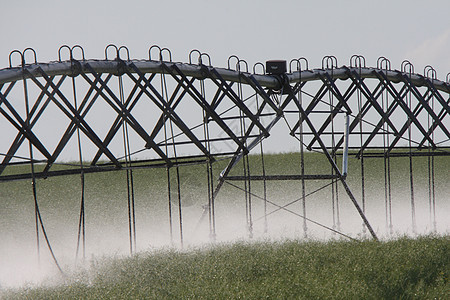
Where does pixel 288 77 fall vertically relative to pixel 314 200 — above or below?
above

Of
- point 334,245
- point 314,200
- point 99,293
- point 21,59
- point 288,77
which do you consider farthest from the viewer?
point 314,200

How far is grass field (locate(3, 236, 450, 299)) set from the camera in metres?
12.6

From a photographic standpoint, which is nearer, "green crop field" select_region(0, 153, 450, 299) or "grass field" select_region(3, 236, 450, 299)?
"grass field" select_region(3, 236, 450, 299)

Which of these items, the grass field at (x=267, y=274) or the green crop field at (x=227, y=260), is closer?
the grass field at (x=267, y=274)

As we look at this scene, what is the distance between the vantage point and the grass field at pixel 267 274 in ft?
41.5

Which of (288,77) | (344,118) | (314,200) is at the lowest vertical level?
(314,200)

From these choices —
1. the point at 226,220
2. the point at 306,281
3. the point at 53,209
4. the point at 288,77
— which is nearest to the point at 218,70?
the point at 288,77

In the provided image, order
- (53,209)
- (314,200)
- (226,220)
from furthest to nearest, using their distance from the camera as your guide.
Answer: (314,200), (53,209), (226,220)

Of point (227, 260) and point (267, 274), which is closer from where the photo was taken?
point (267, 274)

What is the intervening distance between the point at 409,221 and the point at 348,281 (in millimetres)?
13366

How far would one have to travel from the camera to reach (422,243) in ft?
56.9

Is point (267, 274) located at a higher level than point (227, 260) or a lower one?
lower

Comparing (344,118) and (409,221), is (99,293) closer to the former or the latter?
(344,118)

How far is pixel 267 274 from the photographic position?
46.0ft
